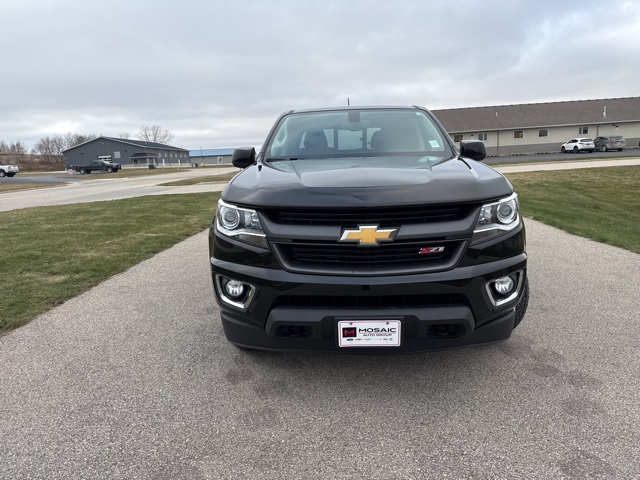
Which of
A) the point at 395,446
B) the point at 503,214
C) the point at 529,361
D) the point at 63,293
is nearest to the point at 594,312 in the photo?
the point at 529,361

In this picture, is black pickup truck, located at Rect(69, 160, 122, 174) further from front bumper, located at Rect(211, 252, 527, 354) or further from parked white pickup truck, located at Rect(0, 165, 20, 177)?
front bumper, located at Rect(211, 252, 527, 354)

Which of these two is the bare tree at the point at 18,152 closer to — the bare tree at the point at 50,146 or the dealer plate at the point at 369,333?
the bare tree at the point at 50,146

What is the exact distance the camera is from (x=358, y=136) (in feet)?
11.6

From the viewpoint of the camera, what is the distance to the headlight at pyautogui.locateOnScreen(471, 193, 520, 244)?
229 cm

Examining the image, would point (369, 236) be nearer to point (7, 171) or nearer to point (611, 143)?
point (611, 143)

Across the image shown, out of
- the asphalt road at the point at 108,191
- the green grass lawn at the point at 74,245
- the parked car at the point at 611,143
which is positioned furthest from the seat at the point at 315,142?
the parked car at the point at 611,143

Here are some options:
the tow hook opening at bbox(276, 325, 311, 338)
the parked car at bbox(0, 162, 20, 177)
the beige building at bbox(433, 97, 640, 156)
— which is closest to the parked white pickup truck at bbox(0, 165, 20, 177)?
the parked car at bbox(0, 162, 20, 177)

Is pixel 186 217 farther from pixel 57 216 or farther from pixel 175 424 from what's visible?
pixel 175 424

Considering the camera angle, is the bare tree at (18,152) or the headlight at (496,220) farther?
the bare tree at (18,152)

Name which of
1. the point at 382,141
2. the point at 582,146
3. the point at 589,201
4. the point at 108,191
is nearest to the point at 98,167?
the point at 108,191

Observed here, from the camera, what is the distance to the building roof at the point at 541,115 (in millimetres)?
45469

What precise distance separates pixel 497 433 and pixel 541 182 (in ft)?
52.4

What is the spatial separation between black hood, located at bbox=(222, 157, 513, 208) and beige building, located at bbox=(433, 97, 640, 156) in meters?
45.7

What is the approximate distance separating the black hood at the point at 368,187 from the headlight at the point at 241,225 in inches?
2.1
